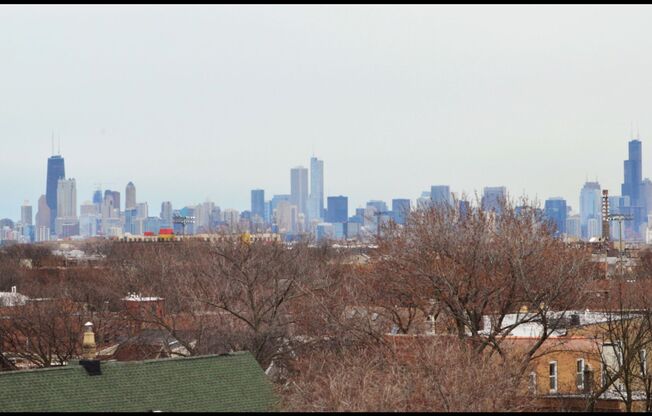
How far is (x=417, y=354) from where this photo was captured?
30.8m

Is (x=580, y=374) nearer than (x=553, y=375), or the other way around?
(x=553, y=375)

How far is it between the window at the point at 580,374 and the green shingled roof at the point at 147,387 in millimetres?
13262

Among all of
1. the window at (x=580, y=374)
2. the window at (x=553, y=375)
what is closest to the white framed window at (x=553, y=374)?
the window at (x=553, y=375)

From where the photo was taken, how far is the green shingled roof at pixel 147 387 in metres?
26.7

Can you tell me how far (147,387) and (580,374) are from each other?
16892 millimetres

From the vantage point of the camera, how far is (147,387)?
2848 cm

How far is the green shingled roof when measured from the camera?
26.7 meters

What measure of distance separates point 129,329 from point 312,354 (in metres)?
17.7

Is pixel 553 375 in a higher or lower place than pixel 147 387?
lower

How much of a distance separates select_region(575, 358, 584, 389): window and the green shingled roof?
13262 millimetres

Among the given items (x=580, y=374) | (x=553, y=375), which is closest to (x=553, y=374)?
(x=553, y=375)

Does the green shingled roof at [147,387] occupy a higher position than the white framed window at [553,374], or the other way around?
the green shingled roof at [147,387]

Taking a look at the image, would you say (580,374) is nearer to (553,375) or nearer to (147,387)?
(553,375)

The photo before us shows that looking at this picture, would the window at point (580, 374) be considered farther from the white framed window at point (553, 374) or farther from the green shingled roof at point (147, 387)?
the green shingled roof at point (147, 387)
